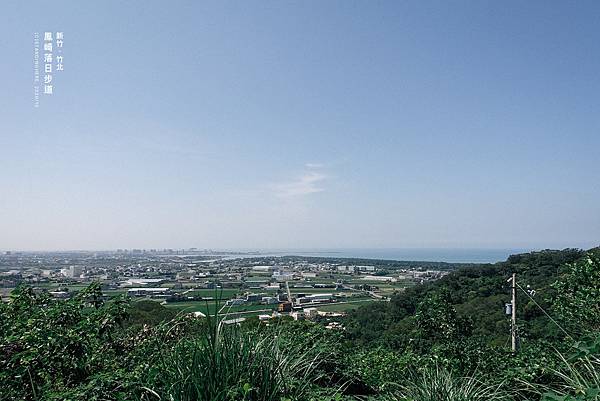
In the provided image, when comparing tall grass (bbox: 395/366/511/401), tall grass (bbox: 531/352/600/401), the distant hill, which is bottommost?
the distant hill

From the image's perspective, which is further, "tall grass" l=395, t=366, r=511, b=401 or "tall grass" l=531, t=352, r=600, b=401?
"tall grass" l=395, t=366, r=511, b=401

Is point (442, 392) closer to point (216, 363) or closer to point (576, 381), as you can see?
point (576, 381)

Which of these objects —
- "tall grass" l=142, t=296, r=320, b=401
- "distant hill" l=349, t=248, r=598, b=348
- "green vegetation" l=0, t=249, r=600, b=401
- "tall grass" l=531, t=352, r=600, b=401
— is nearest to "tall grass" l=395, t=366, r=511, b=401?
"green vegetation" l=0, t=249, r=600, b=401

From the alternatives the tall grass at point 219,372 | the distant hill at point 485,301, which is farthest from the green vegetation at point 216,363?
the distant hill at point 485,301

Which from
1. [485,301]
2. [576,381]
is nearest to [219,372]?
[576,381]

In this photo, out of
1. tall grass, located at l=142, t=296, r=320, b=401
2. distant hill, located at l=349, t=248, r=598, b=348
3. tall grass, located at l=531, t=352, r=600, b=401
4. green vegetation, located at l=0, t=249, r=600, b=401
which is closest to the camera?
tall grass, located at l=142, t=296, r=320, b=401

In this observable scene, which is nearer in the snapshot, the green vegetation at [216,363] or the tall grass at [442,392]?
the green vegetation at [216,363]

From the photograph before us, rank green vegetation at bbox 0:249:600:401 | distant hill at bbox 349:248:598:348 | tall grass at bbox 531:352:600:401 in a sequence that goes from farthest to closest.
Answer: distant hill at bbox 349:248:598:348, tall grass at bbox 531:352:600:401, green vegetation at bbox 0:249:600:401

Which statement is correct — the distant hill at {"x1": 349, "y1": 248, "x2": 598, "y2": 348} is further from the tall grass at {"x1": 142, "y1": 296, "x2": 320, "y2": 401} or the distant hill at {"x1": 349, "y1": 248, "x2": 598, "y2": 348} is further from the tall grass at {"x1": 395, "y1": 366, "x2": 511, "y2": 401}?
the tall grass at {"x1": 142, "y1": 296, "x2": 320, "y2": 401}

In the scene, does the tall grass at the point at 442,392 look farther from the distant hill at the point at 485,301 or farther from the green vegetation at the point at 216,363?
the distant hill at the point at 485,301

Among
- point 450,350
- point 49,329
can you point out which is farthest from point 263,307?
point 450,350
